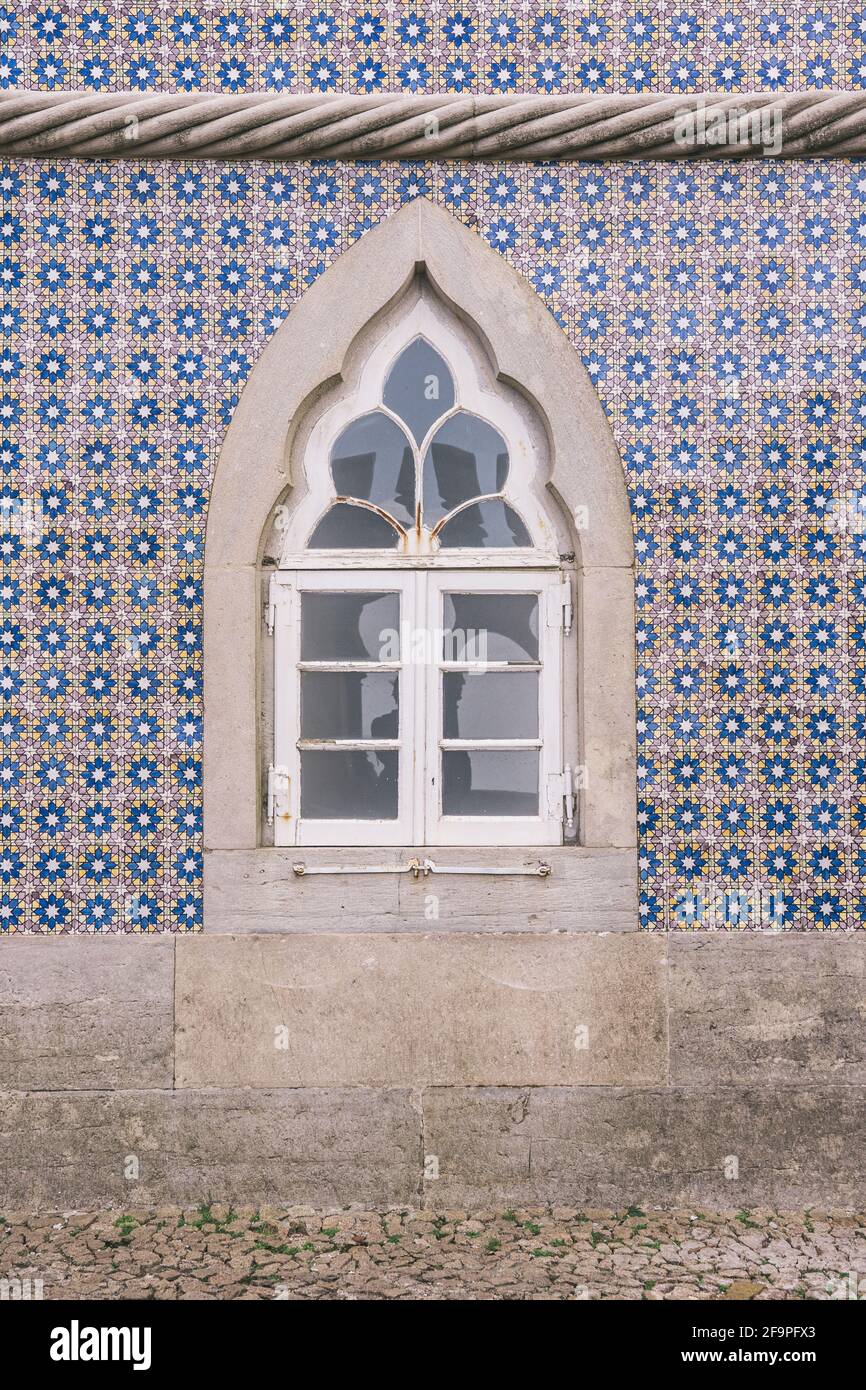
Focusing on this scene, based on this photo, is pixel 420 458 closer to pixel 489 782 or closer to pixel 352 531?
pixel 352 531

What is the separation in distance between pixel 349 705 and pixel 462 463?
3.45 feet

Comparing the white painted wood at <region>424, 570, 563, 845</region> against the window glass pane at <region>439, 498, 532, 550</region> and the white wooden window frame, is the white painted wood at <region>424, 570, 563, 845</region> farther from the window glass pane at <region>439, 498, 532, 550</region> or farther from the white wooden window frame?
the window glass pane at <region>439, 498, 532, 550</region>

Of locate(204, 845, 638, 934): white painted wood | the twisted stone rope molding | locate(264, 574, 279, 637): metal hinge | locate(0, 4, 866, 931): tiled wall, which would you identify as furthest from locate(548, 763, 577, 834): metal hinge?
the twisted stone rope molding

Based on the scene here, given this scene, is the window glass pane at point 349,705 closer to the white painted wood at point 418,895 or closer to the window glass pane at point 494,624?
the window glass pane at point 494,624

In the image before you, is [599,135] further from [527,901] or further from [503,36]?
[527,901]

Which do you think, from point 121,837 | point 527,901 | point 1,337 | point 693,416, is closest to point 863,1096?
point 527,901

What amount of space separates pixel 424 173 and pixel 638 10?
104cm

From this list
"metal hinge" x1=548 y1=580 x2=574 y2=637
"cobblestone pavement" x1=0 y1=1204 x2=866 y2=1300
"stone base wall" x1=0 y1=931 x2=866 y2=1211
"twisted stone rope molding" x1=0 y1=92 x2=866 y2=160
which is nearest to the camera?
"cobblestone pavement" x1=0 y1=1204 x2=866 y2=1300

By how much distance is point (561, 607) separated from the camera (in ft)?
14.3

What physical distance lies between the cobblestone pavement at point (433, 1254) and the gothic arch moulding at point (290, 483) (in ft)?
4.45

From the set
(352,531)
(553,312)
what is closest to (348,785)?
(352,531)

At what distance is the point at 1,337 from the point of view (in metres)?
4.34

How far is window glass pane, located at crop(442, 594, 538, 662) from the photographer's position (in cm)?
436

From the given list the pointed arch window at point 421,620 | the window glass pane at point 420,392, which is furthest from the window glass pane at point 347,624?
the window glass pane at point 420,392
